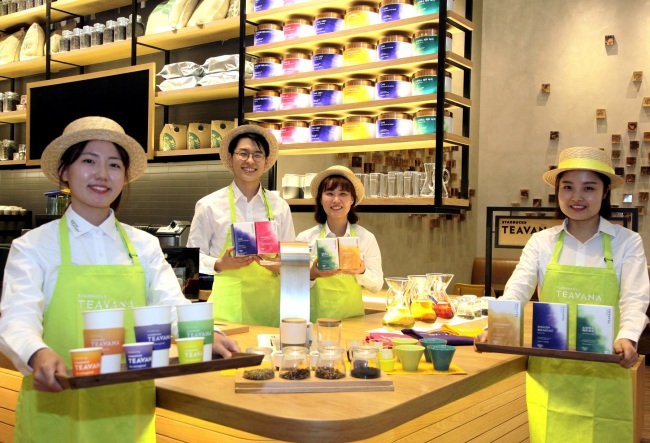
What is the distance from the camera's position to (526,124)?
27.6 ft

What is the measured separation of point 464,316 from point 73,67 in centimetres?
538

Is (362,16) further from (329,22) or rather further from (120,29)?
(120,29)

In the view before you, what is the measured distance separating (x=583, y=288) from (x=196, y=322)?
60.3 inches

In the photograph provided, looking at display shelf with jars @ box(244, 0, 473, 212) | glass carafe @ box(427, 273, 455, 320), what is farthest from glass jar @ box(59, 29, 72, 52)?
glass carafe @ box(427, 273, 455, 320)

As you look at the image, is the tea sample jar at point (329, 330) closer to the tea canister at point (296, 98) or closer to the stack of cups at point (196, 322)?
the stack of cups at point (196, 322)

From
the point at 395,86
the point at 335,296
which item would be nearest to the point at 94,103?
the point at 395,86

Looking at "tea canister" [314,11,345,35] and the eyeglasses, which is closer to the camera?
the eyeglasses

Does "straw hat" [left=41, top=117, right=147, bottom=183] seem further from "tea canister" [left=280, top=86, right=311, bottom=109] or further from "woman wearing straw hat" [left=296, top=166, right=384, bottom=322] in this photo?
"tea canister" [left=280, top=86, right=311, bottom=109]

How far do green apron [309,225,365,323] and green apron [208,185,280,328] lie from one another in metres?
0.25

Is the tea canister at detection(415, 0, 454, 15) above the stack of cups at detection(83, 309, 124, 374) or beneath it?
above

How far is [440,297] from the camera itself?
10.9 ft

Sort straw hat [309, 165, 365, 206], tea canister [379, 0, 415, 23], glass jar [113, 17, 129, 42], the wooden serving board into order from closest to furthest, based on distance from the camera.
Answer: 1. the wooden serving board
2. straw hat [309, 165, 365, 206]
3. tea canister [379, 0, 415, 23]
4. glass jar [113, 17, 129, 42]

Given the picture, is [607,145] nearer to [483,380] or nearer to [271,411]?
[483,380]

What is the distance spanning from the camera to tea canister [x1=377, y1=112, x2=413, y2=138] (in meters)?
4.69
